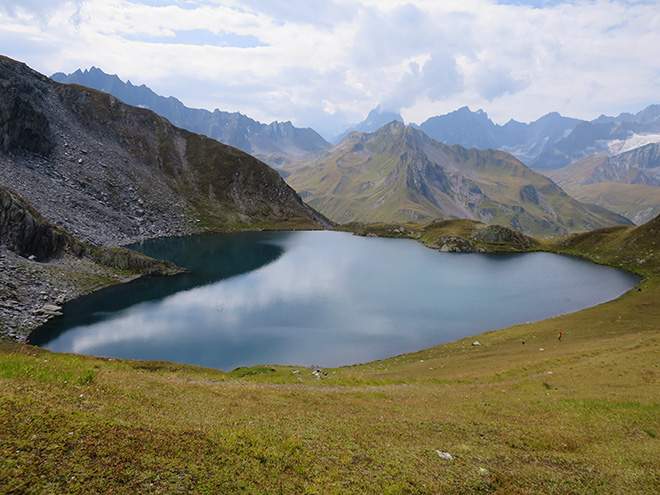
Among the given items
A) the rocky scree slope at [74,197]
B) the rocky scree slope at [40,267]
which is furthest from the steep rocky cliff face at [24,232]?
the rocky scree slope at [74,197]

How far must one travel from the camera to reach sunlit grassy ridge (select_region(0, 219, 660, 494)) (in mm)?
10781

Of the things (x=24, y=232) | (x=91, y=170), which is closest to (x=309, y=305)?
(x=24, y=232)

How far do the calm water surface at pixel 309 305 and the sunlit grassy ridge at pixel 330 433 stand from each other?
23179mm

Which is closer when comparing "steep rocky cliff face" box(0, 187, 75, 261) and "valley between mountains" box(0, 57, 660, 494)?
"valley between mountains" box(0, 57, 660, 494)

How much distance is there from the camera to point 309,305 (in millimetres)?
77562

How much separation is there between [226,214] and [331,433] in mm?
189995

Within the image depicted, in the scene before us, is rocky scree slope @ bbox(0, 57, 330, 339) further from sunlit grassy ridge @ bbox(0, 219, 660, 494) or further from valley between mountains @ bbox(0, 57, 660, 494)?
sunlit grassy ridge @ bbox(0, 219, 660, 494)

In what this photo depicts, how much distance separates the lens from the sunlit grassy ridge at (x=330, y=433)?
35.4 ft

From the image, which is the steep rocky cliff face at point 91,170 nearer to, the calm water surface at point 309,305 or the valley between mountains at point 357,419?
the calm water surface at point 309,305

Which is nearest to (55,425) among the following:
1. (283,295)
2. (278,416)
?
(278,416)

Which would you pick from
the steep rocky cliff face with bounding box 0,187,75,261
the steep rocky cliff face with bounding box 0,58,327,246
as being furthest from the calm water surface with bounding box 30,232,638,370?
the steep rocky cliff face with bounding box 0,58,327,246

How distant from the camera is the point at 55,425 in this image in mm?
11461

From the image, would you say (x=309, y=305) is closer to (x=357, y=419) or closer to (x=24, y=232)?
(x=357, y=419)

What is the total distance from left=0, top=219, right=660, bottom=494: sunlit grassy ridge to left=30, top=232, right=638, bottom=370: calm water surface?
23.2m
